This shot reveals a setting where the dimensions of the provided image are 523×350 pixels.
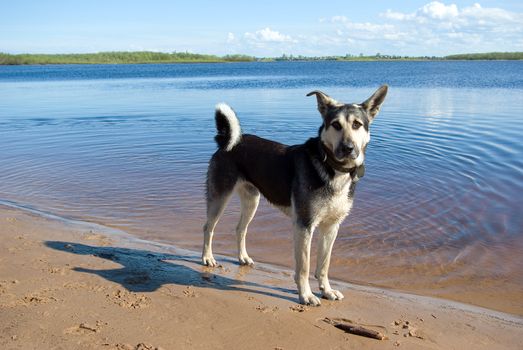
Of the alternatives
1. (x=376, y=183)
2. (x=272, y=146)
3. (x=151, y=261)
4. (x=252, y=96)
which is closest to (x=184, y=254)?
(x=151, y=261)

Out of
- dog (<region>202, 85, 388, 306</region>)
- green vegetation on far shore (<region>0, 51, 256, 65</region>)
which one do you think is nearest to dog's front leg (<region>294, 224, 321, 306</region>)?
dog (<region>202, 85, 388, 306</region>)

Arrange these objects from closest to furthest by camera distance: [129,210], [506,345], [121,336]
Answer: [121,336], [506,345], [129,210]

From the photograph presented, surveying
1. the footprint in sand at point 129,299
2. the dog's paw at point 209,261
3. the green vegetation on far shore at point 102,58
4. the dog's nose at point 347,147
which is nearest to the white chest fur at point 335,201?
the dog's nose at point 347,147

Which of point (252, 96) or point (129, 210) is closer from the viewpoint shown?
point (129, 210)

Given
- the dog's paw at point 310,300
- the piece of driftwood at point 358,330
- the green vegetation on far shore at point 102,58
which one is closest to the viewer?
the piece of driftwood at point 358,330

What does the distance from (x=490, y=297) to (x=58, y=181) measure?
9.28 meters

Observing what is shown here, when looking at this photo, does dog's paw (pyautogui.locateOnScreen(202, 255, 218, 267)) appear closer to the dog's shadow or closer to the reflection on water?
the dog's shadow

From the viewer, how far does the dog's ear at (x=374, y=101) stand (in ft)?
17.7

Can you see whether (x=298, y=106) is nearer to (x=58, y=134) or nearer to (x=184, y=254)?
(x=58, y=134)

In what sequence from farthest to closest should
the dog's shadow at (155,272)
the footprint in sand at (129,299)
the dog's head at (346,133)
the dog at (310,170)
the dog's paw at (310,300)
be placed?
1. the dog's shadow at (155,272)
2. the dog's paw at (310,300)
3. the dog at (310,170)
4. the dog's head at (346,133)
5. the footprint in sand at (129,299)

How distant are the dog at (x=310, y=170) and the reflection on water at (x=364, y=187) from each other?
1.16 metres

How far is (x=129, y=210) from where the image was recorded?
9047mm

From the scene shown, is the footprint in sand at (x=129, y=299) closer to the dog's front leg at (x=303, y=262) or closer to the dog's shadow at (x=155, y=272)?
the dog's shadow at (x=155, y=272)

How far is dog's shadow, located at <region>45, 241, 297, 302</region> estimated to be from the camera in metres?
5.59
